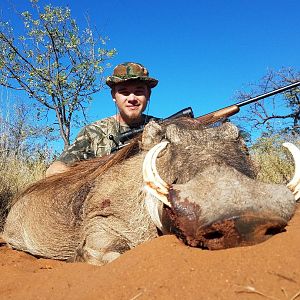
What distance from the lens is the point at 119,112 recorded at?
19.9 feet

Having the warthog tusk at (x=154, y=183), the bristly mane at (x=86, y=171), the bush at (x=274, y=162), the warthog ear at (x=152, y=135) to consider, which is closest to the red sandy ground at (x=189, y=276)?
the warthog tusk at (x=154, y=183)

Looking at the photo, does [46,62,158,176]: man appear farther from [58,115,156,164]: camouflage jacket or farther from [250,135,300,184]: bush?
[250,135,300,184]: bush

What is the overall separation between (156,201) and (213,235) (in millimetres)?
1106

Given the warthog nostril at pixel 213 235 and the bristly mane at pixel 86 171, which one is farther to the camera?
the bristly mane at pixel 86 171

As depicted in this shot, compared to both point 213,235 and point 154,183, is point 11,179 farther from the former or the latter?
point 213,235

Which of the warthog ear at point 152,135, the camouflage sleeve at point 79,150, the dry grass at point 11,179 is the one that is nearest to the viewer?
the warthog ear at point 152,135

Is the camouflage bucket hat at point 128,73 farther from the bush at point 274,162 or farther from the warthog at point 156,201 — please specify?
the bush at point 274,162

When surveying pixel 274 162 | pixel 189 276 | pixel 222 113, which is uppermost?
pixel 222 113

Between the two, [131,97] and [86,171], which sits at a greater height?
[131,97]

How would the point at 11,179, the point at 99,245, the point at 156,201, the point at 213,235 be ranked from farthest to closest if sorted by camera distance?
the point at 11,179, the point at 99,245, the point at 156,201, the point at 213,235

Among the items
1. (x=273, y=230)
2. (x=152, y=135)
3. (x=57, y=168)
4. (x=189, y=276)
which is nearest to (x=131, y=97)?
(x=57, y=168)

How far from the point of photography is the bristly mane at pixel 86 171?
4.06 metres

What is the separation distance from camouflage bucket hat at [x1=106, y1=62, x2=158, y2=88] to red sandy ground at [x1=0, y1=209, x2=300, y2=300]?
351 centimetres

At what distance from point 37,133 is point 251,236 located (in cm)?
1318
